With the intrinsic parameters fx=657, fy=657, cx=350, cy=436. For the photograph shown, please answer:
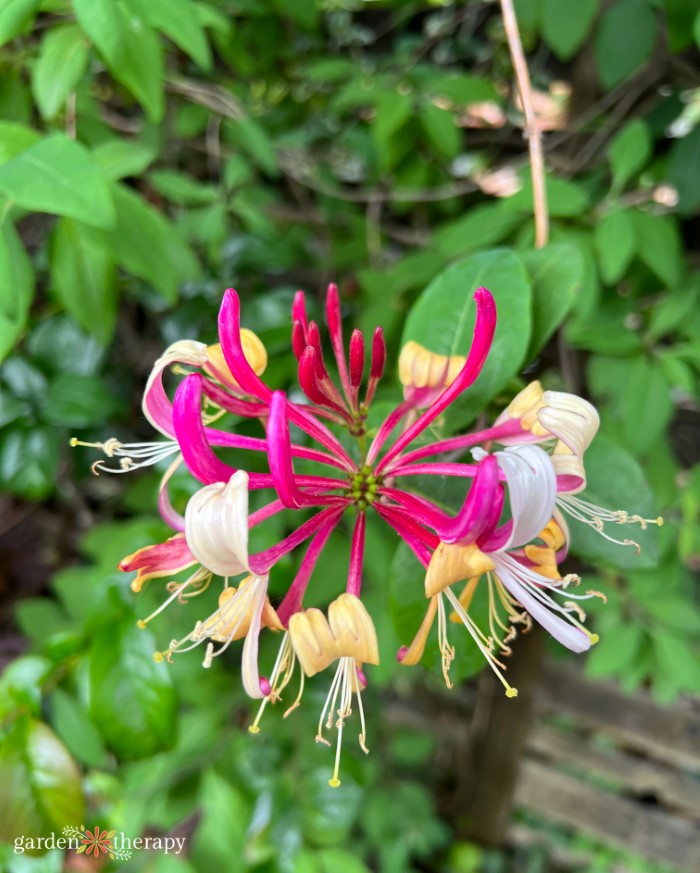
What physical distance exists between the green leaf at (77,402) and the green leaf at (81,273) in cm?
21

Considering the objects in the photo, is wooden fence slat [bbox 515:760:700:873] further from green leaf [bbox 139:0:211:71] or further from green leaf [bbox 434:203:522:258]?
green leaf [bbox 139:0:211:71]

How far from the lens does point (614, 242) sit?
2.17 ft

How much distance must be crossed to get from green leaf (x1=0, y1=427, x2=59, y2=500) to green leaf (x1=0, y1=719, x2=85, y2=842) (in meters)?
0.35

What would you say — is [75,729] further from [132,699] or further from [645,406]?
[645,406]

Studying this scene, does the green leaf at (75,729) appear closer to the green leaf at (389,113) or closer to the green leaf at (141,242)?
the green leaf at (141,242)

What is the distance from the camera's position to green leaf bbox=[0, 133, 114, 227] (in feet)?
1.41

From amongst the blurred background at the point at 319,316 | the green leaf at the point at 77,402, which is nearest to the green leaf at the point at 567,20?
the blurred background at the point at 319,316

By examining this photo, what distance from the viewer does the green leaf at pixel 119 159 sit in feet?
2.04

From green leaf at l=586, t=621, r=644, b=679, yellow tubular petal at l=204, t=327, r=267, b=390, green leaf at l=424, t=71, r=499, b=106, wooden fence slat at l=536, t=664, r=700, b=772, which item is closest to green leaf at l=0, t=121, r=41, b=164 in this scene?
yellow tubular petal at l=204, t=327, r=267, b=390

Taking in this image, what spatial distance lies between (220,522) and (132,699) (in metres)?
0.35

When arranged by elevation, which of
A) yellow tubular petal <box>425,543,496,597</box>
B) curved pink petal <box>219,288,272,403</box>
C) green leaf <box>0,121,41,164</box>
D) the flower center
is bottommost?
the flower center

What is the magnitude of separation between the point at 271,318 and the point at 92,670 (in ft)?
1.63

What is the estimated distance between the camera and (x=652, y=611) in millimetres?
900

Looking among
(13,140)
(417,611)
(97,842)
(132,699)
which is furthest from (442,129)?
(97,842)
